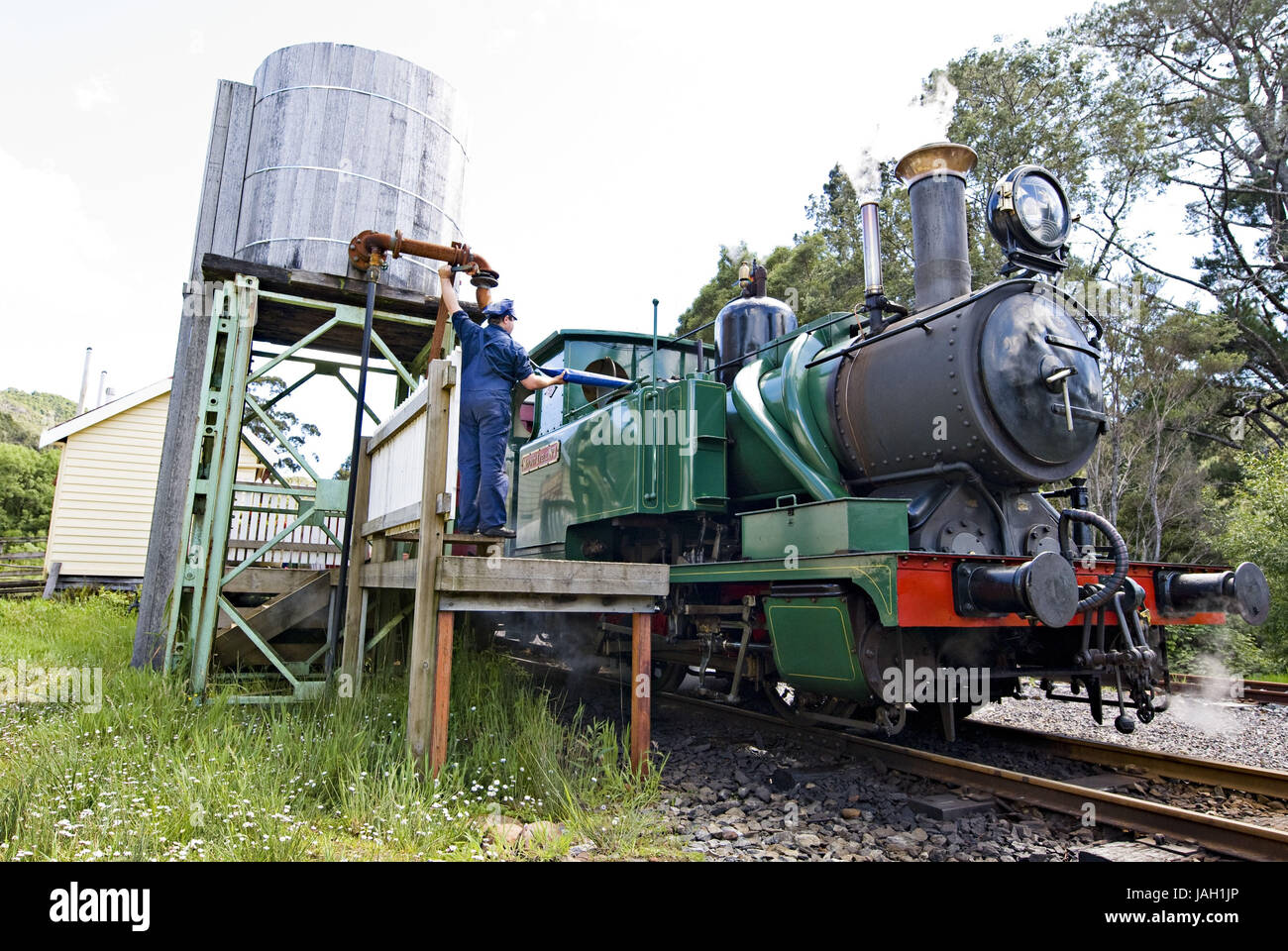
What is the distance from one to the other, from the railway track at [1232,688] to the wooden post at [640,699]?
5.43m

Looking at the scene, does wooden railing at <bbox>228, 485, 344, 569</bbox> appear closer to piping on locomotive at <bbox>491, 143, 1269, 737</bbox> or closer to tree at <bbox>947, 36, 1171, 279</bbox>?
piping on locomotive at <bbox>491, 143, 1269, 737</bbox>

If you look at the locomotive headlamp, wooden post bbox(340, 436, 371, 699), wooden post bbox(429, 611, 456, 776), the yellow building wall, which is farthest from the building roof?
the locomotive headlamp

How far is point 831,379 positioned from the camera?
5176mm

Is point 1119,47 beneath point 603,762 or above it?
above

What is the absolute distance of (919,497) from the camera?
183 inches

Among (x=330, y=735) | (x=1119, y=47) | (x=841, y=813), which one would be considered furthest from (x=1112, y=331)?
(x=330, y=735)

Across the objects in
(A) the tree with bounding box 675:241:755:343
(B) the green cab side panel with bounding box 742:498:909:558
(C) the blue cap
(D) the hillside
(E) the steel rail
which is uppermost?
(D) the hillside

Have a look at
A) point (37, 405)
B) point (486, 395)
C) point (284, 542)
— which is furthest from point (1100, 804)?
point (37, 405)

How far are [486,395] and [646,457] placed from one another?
54.7 inches

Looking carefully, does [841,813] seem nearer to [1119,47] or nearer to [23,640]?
[23,640]

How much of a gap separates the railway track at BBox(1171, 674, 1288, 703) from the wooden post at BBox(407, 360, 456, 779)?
661 centimetres

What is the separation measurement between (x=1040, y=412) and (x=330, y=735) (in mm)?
4125

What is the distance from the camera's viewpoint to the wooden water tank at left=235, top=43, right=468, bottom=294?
236 inches

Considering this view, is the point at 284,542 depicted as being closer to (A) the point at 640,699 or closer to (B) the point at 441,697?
(B) the point at 441,697
